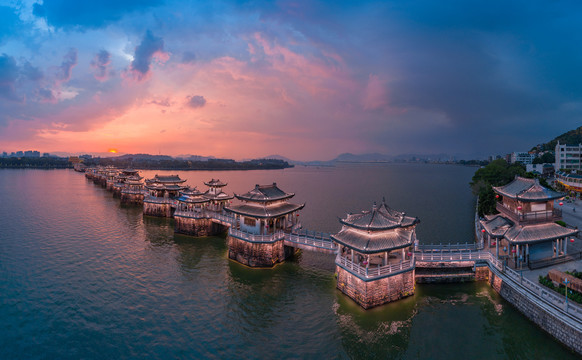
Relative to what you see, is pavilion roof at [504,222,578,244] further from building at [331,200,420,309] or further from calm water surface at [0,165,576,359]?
building at [331,200,420,309]

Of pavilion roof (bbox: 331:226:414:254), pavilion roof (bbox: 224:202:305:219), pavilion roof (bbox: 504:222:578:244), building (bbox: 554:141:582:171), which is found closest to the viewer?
pavilion roof (bbox: 331:226:414:254)

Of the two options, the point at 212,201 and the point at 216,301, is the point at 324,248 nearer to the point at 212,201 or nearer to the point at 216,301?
the point at 216,301

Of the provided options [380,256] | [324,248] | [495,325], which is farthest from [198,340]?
[495,325]

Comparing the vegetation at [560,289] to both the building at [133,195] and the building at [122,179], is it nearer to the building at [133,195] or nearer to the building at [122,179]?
the building at [133,195]

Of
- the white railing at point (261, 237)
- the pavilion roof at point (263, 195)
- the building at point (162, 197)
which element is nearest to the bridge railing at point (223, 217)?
the white railing at point (261, 237)

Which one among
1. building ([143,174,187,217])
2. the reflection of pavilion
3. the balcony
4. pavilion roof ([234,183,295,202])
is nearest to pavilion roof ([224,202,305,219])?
pavilion roof ([234,183,295,202])

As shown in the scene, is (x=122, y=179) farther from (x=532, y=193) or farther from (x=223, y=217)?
(x=532, y=193)
